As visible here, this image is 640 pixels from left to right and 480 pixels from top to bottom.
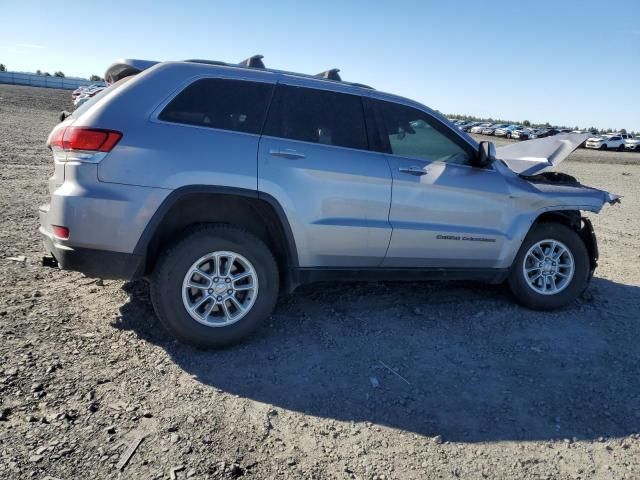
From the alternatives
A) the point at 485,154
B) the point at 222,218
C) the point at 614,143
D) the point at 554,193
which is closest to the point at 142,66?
the point at 222,218

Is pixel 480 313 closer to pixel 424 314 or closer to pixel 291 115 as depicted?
pixel 424 314

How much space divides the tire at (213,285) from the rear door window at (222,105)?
0.76m

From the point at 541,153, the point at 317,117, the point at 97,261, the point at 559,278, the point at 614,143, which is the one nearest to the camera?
the point at 97,261

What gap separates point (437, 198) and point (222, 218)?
5.92ft

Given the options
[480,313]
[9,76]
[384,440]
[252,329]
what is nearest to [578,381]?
[480,313]

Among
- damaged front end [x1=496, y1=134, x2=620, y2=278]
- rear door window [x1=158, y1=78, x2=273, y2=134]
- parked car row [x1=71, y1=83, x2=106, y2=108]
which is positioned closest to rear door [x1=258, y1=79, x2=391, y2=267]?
rear door window [x1=158, y1=78, x2=273, y2=134]

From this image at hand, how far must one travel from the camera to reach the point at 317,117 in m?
4.36

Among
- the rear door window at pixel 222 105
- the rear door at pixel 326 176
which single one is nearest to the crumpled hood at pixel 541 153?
the rear door at pixel 326 176

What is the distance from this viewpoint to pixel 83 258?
12.1 ft

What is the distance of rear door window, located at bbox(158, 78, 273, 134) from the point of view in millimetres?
3926

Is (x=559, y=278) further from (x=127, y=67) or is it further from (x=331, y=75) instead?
(x=127, y=67)

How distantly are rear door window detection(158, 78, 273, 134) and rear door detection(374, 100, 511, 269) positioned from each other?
1.07m

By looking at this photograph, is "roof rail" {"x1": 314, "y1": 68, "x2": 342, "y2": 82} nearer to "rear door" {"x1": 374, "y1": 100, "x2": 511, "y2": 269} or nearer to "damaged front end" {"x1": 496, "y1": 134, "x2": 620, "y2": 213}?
"rear door" {"x1": 374, "y1": 100, "x2": 511, "y2": 269}

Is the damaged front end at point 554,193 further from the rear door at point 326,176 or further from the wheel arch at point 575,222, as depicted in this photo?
the rear door at point 326,176
